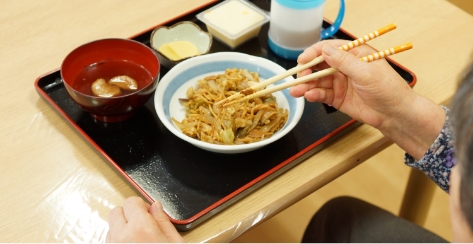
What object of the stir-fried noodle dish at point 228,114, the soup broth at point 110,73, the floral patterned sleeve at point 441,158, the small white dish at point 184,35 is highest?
the soup broth at point 110,73

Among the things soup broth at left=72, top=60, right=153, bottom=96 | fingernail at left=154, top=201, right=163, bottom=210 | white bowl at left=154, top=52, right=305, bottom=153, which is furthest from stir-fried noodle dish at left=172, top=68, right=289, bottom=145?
fingernail at left=154, top=201, right=163, bottom=210

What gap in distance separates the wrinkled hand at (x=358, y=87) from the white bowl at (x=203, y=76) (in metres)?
0.07

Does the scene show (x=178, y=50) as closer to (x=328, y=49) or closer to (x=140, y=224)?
(x=328, y=49)

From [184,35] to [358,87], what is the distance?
605 millimetres

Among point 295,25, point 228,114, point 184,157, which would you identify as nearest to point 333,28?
point 295,25

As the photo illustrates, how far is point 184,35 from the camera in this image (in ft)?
5.09

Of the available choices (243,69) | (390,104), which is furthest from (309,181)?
(243,69)

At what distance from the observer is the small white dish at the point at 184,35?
1510mm

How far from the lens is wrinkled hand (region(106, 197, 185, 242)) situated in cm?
99

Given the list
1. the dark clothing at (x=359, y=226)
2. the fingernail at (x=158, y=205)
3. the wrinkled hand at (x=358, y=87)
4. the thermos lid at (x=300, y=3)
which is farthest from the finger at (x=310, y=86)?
the fingernail at (x=158, y=205)

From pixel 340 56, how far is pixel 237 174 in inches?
14.6

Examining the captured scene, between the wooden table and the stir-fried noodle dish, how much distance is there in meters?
0.14

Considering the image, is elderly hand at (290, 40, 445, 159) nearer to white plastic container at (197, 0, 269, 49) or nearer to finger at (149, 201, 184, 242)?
white plastic container at (197, 0, 269, 49)

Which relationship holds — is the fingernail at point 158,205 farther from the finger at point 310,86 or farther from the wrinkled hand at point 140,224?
the finger at point 310,86
